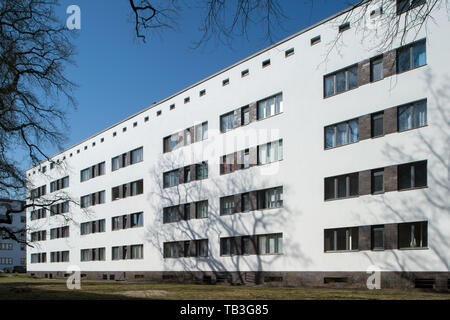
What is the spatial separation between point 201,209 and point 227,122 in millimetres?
7036

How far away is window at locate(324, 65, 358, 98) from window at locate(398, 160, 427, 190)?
18.3ft

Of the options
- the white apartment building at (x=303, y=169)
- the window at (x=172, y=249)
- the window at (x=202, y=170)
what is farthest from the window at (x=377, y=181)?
the window at (x=172, y=249)

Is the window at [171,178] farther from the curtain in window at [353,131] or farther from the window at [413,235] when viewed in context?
the window at [413,235]

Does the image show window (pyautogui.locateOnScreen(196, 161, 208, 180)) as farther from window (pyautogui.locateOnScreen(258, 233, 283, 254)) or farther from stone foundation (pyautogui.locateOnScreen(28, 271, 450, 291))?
window (pyautogui.locateOnScreen(258, 233, 283, 254))

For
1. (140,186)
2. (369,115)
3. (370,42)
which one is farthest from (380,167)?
(140,186)

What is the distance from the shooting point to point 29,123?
67.8 ft

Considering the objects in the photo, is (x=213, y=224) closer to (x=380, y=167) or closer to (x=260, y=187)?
(x=260, y=187)

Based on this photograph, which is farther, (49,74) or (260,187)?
(260,187)

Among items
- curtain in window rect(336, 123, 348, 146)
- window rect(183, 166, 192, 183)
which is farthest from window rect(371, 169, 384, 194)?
window rect(183, 166, 192, 183)

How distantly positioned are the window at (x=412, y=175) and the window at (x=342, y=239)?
358 cm

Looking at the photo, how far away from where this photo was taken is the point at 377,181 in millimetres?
25438

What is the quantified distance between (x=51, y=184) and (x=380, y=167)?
54337 mm

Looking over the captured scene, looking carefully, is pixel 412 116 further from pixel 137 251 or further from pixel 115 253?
pixel 115 253

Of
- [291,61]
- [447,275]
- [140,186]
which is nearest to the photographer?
[447,275]
